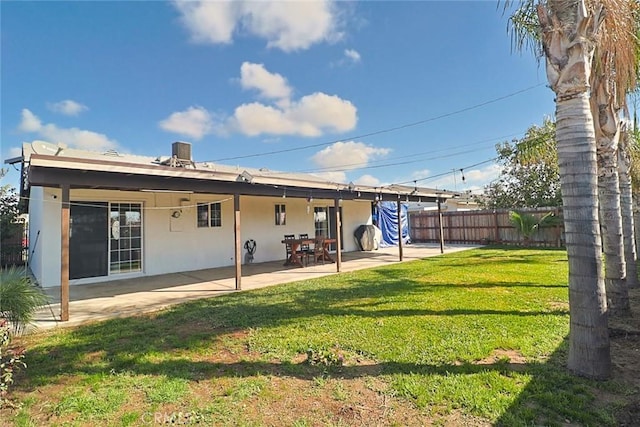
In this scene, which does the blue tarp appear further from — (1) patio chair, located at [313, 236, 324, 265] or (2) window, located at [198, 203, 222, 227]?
(2) window, located at [198, 203, 222, 227]

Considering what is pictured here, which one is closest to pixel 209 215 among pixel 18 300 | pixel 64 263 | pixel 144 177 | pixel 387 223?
pixel 144 177

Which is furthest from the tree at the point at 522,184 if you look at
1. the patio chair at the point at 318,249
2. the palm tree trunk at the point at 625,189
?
the patio chair at the point at 318,249

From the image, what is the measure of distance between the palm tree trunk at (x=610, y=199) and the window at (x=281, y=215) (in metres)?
9.60

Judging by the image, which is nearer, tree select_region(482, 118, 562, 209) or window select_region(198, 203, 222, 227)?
window select_region(198, 203, 222, 227)

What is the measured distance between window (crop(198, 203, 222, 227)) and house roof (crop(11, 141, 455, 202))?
71.0 inches

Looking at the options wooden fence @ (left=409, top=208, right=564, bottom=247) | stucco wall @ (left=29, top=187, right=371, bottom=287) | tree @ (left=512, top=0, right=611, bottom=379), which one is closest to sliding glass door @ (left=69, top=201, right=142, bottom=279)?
stucco wall @ (left=29, top=187, right=371, bottom=287)

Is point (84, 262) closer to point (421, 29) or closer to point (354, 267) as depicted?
point (354, 267)

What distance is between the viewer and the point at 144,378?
312 centimetres

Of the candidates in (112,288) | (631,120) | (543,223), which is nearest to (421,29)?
(631,120)

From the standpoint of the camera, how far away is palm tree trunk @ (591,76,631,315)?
4480mm

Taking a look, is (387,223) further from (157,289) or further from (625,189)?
(157,289)

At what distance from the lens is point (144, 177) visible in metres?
6.08

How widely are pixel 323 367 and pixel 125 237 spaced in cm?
782

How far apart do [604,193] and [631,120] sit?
2067 millimetres
